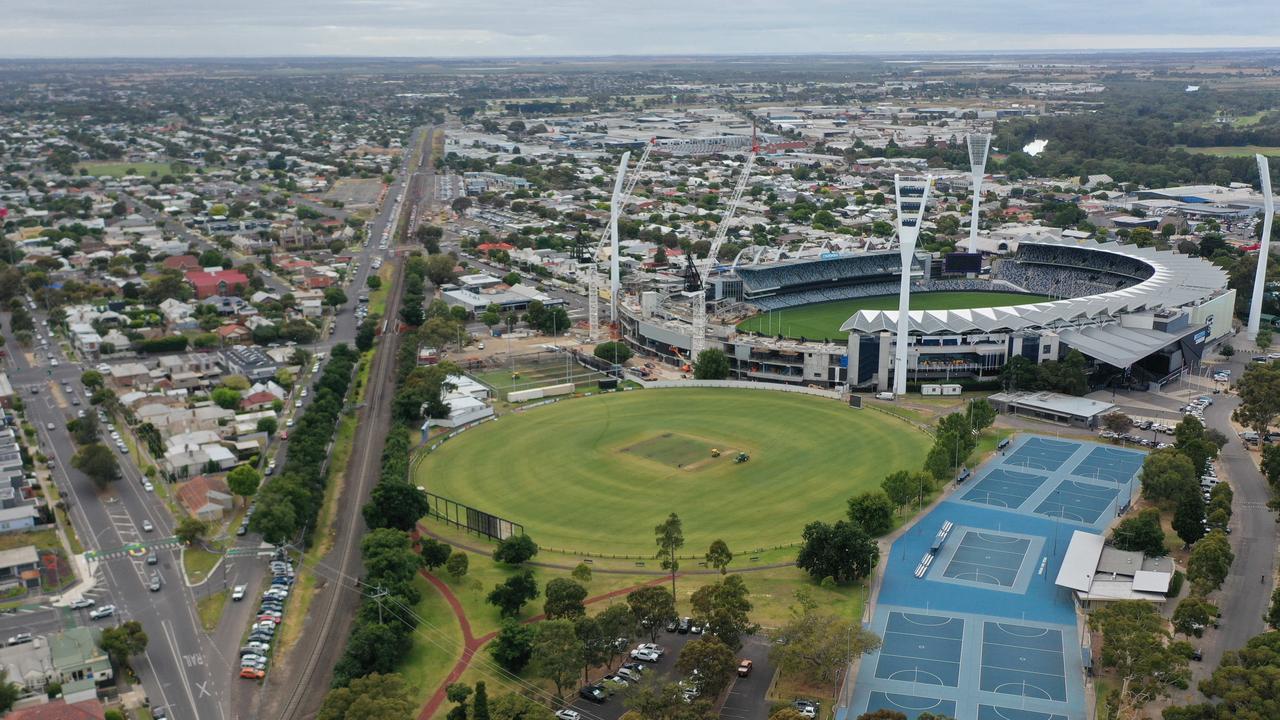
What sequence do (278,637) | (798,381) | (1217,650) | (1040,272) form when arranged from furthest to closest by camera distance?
(1040,272) < (798,381) < (278,637) < (1217,650)

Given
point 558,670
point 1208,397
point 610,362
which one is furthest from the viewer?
point 610,362

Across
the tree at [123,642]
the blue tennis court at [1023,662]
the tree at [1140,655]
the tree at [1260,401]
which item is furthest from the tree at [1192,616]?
the tree at [123,642]

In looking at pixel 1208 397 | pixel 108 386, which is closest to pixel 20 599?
pixel 108 386

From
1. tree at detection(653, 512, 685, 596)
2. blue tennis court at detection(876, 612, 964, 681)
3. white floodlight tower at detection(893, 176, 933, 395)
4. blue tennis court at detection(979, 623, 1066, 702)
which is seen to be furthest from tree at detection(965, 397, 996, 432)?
tree at detection(653, 512, 685, 596)

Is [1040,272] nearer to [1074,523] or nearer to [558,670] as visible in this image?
[1074,523]

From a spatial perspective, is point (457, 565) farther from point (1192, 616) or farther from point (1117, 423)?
point (1117, 423)

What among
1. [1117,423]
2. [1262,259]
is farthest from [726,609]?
[1262,259]
